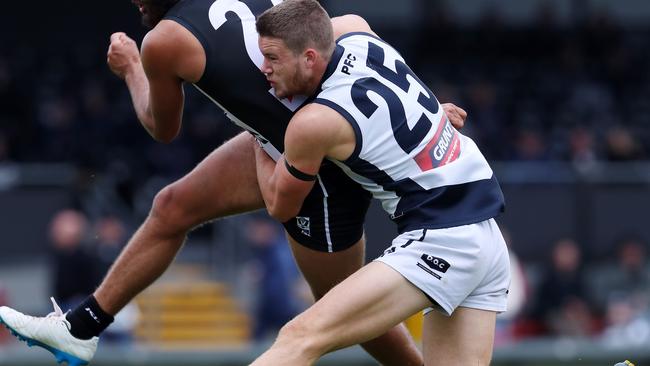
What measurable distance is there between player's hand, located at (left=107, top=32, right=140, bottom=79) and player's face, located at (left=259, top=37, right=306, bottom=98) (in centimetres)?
113

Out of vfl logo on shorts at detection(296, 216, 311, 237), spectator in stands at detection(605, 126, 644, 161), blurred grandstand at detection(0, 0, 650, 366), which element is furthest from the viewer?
spectator in stands at detection(605, 126, 644, 161)

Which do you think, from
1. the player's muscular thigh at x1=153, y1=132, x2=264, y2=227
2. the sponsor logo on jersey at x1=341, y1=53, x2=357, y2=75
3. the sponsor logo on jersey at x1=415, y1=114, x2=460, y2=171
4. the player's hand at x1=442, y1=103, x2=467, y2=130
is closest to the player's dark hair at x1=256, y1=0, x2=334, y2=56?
the sponsor logo on jersey at x1=341, y1=53, x2=357, y2=75

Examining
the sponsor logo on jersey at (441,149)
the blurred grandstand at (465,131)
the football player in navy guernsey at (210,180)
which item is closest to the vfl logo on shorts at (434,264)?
the sponsor logo on jersey at (441,149)

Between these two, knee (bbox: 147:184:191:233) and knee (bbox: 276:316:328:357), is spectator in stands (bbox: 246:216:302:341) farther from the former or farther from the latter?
→ knee (bbox: 276:316:328:357)

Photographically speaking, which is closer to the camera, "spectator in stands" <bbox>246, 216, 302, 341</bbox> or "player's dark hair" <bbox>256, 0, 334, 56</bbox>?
"player's dark hair" <bbox>256, 0, 334, 56</bbox>

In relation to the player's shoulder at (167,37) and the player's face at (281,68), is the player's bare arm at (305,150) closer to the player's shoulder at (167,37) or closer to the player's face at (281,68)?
the player's face at (281,68)

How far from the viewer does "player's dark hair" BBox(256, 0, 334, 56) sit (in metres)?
5.34

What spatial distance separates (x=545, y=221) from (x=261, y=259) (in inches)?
116

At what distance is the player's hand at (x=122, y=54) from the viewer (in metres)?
6.40

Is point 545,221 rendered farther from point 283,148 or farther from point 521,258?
point 283,148

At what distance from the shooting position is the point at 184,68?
18.9 feet

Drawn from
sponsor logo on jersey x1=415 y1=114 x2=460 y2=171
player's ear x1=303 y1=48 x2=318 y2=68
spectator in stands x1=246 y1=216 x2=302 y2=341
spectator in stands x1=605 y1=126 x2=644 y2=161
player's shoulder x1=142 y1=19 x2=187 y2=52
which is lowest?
spectator in stands x1=605 y1=126 x2=644 y2=161

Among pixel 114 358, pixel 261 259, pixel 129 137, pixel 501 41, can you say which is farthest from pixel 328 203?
pixel 501 41

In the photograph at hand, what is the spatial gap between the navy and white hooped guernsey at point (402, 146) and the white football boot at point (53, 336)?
5.11ft
